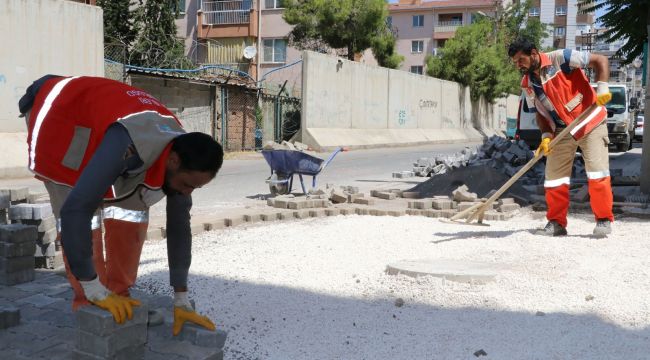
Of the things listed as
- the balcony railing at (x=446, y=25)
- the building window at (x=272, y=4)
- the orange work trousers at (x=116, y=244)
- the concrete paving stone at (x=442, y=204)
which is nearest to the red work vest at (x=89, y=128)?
the orange work trousers at (x=116, y=244)

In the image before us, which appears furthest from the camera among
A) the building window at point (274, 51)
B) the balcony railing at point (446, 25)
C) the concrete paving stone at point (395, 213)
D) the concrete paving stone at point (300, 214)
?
the balcony railing at point (446, 25)

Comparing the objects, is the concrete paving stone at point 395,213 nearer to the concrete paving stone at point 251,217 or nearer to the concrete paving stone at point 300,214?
the concrete paving stone at point 300,214

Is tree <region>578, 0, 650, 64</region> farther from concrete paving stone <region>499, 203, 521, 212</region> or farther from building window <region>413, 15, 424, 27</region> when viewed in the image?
building window <region>413, 15, 424, 27</region>

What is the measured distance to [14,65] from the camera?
40.1ft

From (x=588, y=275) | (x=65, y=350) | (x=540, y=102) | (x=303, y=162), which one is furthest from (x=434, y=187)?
(x=65, y=350)

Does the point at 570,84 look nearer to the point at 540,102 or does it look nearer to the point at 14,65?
the point at 540,102

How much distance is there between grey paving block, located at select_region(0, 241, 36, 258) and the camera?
3668 millimetres

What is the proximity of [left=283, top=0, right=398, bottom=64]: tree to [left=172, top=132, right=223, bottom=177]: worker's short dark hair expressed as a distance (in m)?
25.7

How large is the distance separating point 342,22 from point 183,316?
25.8 metres

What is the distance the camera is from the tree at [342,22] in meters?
27.2

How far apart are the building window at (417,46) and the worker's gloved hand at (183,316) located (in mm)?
48747

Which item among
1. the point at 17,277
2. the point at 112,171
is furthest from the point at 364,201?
the point at 112,171

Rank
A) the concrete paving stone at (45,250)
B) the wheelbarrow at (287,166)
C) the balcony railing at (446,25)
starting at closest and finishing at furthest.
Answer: the concrete paving stone at (45,250) → the wheelbarrow at (287,166) → the balcony railing at (446,25)

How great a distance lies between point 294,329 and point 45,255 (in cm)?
212
